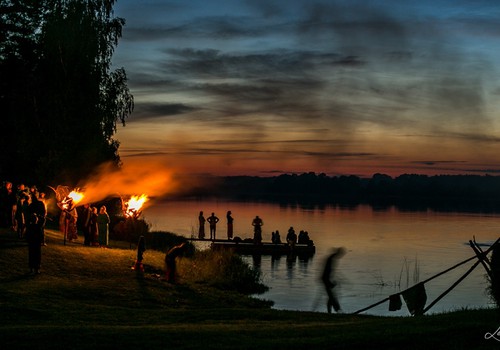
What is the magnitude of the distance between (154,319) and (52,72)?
26104 millimetres

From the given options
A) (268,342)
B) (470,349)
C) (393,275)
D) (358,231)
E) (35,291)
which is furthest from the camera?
(358,231)

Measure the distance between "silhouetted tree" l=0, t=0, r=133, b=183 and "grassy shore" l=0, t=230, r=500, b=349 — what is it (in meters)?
11.2

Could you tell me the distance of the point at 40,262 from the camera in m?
29.8

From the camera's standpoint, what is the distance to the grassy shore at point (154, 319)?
53.2 feet

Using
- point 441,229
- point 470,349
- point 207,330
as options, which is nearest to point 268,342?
point 207,330

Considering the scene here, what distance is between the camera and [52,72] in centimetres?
4369

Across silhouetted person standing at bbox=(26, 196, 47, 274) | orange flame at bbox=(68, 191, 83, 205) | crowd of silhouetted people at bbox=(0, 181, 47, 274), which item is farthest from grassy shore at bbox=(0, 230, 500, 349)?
orange flame at bbox=(68, 191, 83, 205)

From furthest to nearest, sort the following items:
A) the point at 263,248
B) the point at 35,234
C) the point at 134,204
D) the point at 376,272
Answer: the point at 263,248, the point at 376,272, the point at 134,204, the point at 35,234

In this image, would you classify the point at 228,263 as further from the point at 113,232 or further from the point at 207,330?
the point at 207,330

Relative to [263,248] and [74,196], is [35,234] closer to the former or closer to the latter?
[74,196]

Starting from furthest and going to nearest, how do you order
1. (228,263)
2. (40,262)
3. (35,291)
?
(228,263) → (40,262) → (35,291)

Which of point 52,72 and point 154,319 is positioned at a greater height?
point 52,72

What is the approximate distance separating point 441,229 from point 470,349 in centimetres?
10857

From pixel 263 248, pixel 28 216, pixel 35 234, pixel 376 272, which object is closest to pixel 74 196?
pixel 28 216
